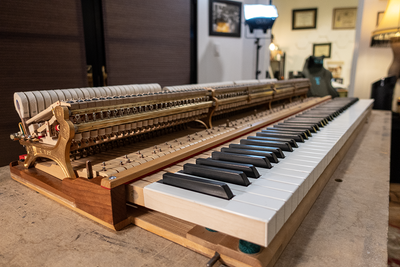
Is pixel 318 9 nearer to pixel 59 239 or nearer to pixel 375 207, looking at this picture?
pixel 375 207

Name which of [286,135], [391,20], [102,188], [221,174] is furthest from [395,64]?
[102,188]

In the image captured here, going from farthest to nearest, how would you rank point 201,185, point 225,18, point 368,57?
point 368,57, point 225,18, point 201,185

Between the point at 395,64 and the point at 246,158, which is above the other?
the point at 395,64

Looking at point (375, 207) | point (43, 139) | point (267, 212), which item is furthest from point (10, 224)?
point (375, 207)

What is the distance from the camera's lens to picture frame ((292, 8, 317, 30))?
34.9 ft

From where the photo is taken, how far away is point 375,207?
160 centimetres

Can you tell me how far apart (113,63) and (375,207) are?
137 inches

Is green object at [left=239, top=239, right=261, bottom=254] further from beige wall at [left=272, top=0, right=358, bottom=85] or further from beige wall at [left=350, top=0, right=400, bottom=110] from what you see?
beige wall at [left=272, top=0, right=358, bottom=85]

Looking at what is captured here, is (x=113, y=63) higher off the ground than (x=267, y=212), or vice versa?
(x=113, y=63)

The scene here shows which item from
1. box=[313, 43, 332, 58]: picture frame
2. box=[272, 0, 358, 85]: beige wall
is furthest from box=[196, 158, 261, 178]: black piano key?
box=[272, 0, 358, 85]: beige wall

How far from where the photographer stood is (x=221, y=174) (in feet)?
4.25

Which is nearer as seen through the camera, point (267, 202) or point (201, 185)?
point (267, 202)

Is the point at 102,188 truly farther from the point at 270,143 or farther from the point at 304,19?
the point at 304,19

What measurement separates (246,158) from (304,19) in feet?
36.6
